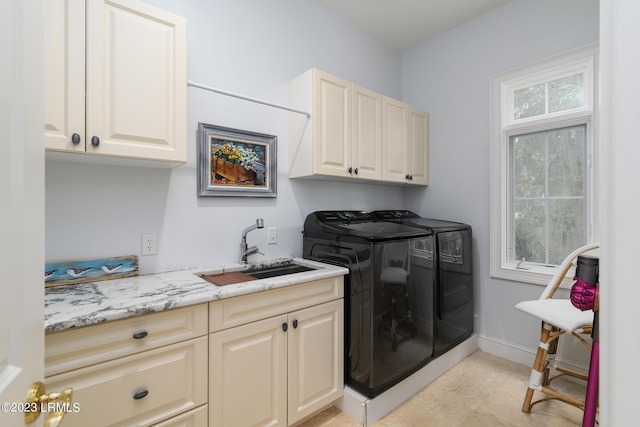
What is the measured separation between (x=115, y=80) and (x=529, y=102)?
296cm

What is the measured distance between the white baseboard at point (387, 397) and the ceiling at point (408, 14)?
291 cm

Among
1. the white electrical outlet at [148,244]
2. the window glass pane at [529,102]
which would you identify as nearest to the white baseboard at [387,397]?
the white electrical outlet at [148,244]

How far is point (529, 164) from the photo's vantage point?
8.47 feet

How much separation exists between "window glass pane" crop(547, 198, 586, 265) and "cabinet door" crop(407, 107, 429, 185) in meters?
1.08

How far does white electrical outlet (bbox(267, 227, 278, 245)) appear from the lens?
2.24 metres

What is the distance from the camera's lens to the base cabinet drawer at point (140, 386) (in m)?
1.08

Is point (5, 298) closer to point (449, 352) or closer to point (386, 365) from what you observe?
point (386, 365)

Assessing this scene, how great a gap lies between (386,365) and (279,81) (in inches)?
83.6

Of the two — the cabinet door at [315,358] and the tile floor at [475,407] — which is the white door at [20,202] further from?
the tile floor at [475,407]

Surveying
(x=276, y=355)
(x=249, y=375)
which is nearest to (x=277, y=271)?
(x=276, y=355)

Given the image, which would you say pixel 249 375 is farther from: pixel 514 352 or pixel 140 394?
pixel 514 352

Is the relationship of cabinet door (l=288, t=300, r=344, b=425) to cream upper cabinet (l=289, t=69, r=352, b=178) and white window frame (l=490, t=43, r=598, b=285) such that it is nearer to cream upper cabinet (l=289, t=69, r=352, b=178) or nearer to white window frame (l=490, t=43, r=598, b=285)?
cream upper cabinet (l=289, t=69, r=352, b=178)

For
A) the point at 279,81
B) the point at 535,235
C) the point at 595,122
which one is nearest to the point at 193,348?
the point at 279,81

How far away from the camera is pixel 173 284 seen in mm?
1510
